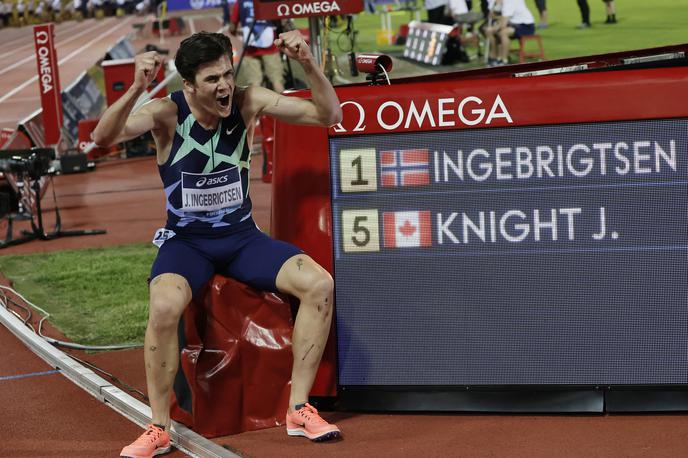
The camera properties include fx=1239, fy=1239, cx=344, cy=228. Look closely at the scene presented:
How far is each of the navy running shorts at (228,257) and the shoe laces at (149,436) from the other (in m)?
0.55

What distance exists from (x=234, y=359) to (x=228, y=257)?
0.42 metres

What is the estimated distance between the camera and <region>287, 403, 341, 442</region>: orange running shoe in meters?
4.81

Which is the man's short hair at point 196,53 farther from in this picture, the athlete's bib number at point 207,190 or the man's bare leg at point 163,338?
the man's bare leg at point 163,338

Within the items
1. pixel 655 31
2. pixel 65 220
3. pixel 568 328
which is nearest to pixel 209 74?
Answer: pixel 568 328

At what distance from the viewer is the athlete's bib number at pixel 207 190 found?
5016 millimetres

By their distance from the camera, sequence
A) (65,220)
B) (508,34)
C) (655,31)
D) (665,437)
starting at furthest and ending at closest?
(655,31)
(508,34)
(65,220)
(665,437)

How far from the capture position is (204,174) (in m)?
5.01

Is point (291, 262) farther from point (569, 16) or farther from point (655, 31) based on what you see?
point (569, 16)

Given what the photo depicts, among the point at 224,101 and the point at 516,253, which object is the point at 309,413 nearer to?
the point at 516,253

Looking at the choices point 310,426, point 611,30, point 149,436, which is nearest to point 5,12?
point 611,30

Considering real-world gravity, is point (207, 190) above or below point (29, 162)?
above

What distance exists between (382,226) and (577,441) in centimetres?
114

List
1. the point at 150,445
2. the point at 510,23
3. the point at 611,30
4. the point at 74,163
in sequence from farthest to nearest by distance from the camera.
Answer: the point at 611,30
the point at 510,23
the point at 74,163
the point at 150,445

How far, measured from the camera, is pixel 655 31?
81.7 feet
